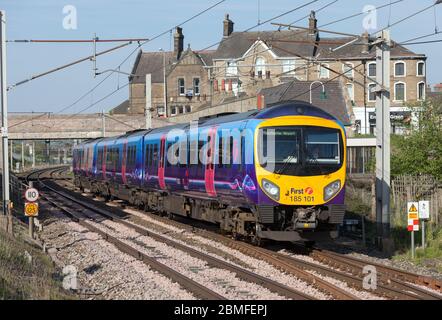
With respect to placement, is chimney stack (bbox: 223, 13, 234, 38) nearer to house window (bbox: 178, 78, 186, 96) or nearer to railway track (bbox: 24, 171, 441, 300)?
house window (bbox: 178, 78, 186, 96)

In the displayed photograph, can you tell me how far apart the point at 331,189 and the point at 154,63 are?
2907 inches

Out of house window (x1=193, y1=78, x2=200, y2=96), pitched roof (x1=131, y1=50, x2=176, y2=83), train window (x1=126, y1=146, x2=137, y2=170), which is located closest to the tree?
train window (x1=126, y1=146, x2=137, y2=170)

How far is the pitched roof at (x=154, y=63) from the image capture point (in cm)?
8562

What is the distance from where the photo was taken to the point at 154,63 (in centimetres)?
8812

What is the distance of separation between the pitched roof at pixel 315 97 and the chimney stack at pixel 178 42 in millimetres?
37511

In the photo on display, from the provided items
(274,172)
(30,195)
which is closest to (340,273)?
(274,172)

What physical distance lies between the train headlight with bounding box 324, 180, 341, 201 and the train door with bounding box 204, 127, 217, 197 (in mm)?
3460

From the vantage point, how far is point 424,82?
68562 mm

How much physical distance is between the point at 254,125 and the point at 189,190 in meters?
5.66

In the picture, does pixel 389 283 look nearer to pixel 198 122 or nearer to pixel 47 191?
pixel 198 122

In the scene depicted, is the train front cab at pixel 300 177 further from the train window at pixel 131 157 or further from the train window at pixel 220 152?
the train window at pixel 131 157

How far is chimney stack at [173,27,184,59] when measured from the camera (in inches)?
3386
